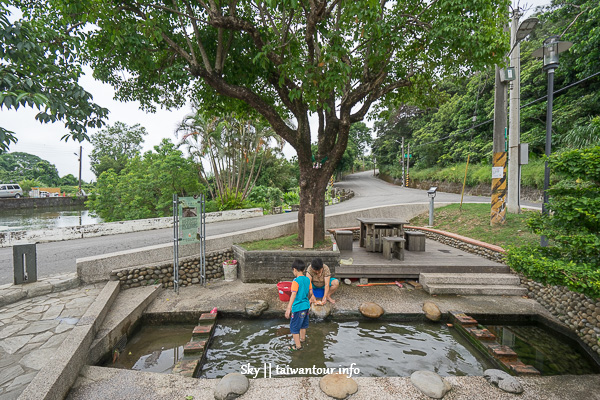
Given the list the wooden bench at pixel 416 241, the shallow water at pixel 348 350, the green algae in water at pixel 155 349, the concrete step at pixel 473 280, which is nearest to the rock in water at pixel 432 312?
the shallow water at pixel 348 350

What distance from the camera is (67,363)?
305 centimetres

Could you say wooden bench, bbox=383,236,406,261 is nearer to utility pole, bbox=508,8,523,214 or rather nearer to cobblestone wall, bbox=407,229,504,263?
cobblestone wall, bbox=407,229,504,263

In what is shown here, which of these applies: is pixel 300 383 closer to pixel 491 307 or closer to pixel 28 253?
pixel 491 307

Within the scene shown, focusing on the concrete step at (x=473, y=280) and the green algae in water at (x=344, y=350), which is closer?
the green algae in water at (x=344, y=350)

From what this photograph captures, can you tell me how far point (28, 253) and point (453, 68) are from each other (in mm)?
10535

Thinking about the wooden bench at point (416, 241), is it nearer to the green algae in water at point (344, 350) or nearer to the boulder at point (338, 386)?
the green algae in water at point (344, 350)

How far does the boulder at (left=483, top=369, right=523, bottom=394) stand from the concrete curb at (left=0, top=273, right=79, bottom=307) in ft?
23.1

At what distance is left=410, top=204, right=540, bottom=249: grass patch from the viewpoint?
24.5ft

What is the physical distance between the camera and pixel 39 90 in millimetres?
2615

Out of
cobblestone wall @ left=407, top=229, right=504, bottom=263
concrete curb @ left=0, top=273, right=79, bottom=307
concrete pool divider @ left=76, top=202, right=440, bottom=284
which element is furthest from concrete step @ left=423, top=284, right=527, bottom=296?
concrete curb @ left=0, top=273, right=79, bottom=307

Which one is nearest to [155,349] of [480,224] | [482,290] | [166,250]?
[166,250]

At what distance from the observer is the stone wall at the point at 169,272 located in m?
5.98

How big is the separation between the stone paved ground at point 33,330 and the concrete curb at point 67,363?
0.77 ft

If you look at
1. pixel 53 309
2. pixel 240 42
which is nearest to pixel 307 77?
pixel 240 42
